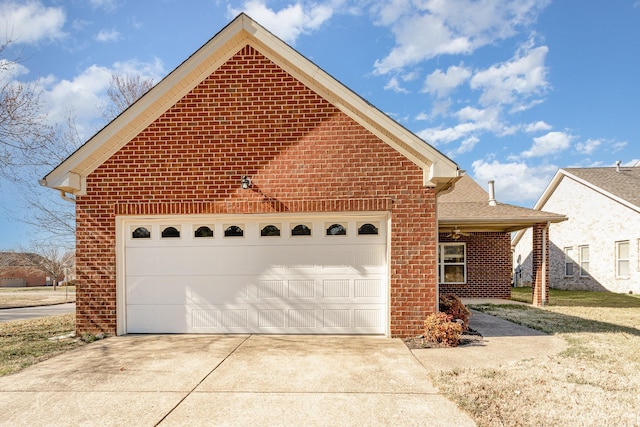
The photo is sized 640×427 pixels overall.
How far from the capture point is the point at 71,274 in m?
40.1

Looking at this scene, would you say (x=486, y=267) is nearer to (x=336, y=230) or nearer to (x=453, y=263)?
(x=453, y=263)

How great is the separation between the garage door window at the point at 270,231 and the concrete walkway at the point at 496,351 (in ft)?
11.3

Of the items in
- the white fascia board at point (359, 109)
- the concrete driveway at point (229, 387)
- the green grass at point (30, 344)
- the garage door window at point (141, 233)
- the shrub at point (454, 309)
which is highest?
the white fascia board at point (359, 109)

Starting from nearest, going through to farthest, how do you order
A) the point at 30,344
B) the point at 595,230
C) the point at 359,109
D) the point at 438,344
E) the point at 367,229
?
the point at 438,344 → the point at 359,109 → the point at 30,344 → the point at 367,229 → the point at 595,230

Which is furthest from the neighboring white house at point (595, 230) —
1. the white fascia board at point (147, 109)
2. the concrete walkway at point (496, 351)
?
the white fascia board at point (147, 109)

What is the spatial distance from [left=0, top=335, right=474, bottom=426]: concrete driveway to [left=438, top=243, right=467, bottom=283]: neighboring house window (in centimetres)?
963

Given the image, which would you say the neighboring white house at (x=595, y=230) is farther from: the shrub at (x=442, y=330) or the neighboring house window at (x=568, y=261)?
the shrub at (x=442, y=330)

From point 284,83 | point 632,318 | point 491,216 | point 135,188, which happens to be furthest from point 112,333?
point 632,318

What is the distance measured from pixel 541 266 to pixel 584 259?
33.9 feet

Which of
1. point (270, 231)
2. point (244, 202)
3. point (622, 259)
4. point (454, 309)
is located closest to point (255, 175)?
point (244, 202)

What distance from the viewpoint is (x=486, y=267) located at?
50.9ft

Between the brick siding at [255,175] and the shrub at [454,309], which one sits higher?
the brick siding at [255,175]

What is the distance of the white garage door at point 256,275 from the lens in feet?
24.5

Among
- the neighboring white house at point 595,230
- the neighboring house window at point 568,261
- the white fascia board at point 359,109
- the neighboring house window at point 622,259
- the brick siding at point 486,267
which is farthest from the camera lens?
the neighboring house window at point 568,261
